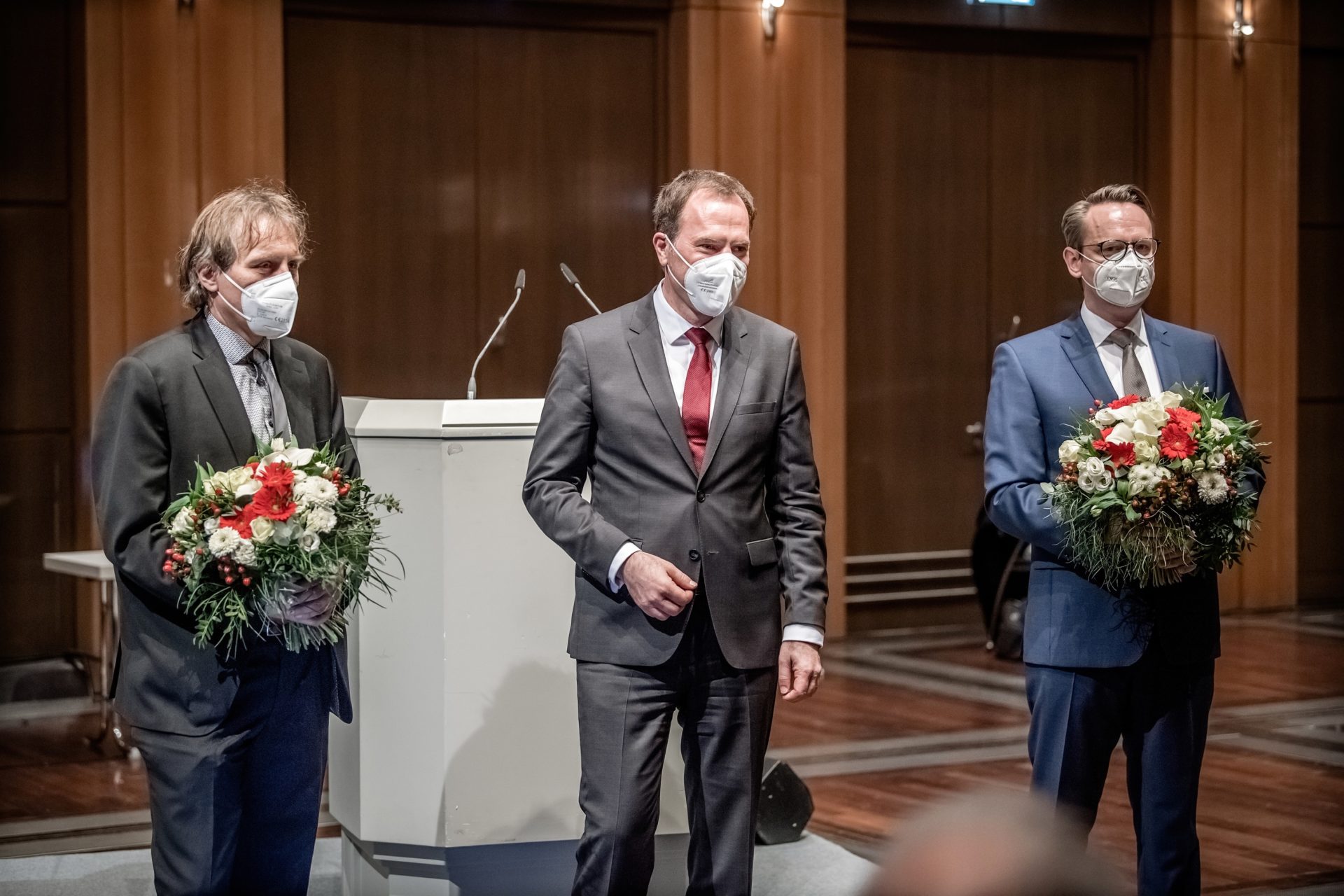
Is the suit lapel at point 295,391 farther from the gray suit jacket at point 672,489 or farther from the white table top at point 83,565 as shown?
the white table top at point 83,565

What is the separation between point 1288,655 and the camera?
8.19 m

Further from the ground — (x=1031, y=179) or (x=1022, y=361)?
(x=1031, y=179)

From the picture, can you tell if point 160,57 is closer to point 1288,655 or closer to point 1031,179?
point 1031,179

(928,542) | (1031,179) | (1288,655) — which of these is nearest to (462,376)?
(928,542)

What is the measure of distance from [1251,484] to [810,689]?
99cm

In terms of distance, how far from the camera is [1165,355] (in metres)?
3.40

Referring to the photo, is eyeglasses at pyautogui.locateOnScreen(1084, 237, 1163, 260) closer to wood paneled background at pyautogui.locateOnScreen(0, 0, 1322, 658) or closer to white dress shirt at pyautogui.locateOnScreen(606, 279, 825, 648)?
white dress shirt at pyautogui.locateOnScreen(606, 279, 825, 648)

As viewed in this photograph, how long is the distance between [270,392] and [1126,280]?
170cm

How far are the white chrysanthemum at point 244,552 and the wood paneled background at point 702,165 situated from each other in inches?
202

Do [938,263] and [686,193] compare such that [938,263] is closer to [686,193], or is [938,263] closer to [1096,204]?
[1096,204]

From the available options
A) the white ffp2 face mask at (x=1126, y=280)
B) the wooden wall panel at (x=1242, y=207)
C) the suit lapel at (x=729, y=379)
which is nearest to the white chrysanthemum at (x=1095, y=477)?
the white ffp2 face mask at (x=1126, y=280)

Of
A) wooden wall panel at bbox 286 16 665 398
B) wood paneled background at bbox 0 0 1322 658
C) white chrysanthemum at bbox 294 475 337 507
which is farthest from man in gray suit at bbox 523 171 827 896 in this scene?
wooden wall panel at bbox 286 16 665 398

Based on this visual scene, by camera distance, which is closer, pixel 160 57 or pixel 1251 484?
pixel 1251 484

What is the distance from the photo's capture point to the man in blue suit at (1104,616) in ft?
10.5
